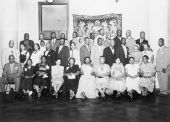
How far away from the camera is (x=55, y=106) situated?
299 inches

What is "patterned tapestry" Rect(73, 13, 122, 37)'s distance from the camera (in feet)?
35.8

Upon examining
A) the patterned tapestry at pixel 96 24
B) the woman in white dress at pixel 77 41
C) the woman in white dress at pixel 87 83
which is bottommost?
the woman in white dress at pixel 87 83

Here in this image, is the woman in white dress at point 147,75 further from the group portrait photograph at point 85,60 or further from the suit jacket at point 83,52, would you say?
the suit jacket at point 83,52

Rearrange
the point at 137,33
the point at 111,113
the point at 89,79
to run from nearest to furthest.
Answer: the point at 111,113 → the point at 89,79 → the point at 137,33

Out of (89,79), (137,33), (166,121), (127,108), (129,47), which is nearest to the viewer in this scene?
(166,121)

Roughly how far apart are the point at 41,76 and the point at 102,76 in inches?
60.6

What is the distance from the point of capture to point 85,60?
866 centimetres

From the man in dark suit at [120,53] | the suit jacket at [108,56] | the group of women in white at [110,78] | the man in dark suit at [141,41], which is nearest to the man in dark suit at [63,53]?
the group of women in white at [110,78]

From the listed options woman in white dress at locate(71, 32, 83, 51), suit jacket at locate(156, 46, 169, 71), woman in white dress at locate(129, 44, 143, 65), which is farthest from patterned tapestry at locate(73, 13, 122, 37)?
suit jacket at locate(156, 46, 169, 71)

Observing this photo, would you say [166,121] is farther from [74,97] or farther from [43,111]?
[74,97]

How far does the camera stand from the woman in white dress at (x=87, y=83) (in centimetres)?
859

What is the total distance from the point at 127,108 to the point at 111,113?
62cm

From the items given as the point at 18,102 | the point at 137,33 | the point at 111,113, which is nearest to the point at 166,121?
the point at 111,113

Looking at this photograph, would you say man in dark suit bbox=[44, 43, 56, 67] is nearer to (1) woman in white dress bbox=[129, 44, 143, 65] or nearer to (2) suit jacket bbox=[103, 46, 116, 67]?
(2) suit jacket bbox=[103, 46, 116, 67]
